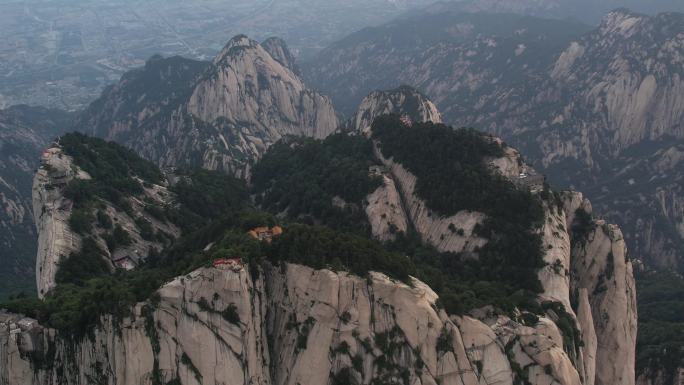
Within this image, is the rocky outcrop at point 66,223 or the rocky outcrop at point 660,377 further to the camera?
the rocky outcrop at point 66,223

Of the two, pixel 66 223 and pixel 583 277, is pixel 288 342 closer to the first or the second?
pixel 583 277

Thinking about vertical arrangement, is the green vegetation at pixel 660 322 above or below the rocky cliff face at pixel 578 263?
below

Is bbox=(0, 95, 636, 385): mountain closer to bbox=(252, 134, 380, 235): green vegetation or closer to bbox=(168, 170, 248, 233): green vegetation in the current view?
bbox=(252, 134, 380, 235): green vegetation

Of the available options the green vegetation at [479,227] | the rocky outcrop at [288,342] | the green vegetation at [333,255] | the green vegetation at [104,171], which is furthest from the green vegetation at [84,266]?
the green vegetation at [479,227]

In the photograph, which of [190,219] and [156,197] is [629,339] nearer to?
[190,219]

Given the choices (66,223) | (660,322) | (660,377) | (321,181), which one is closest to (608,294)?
(660,377)

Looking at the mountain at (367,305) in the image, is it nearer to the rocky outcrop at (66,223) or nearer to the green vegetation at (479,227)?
the green vegetation at (479,227)

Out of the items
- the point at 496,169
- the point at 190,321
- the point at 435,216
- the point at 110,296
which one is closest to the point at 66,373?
the point at 110,296
